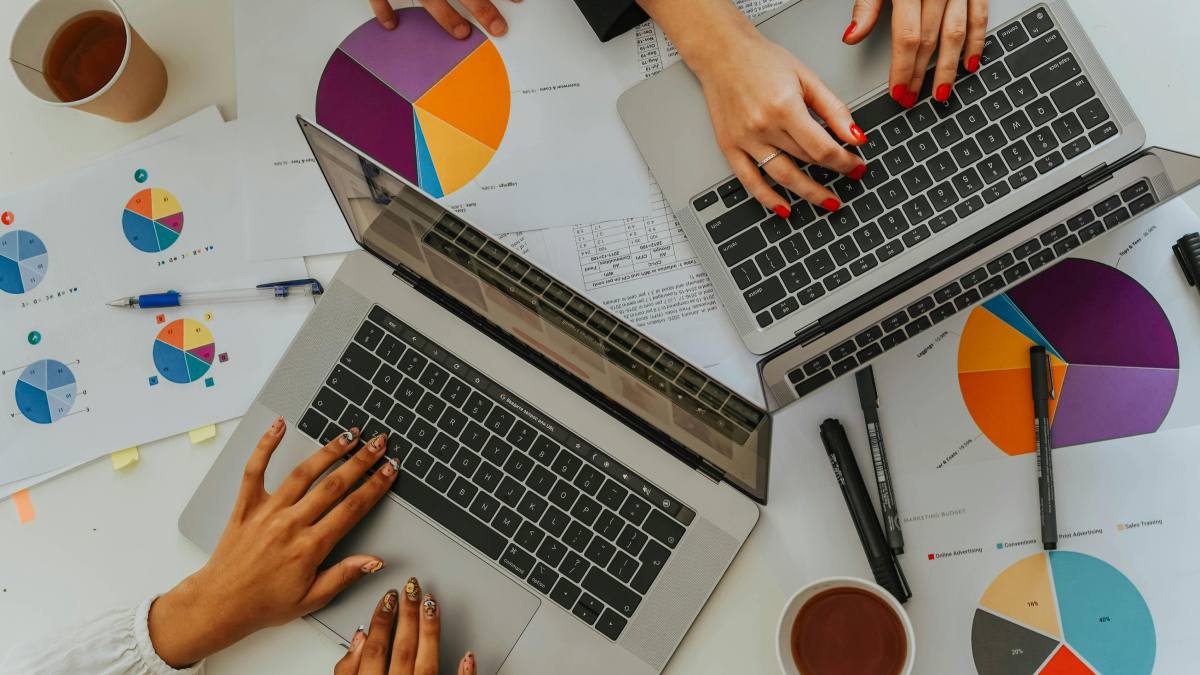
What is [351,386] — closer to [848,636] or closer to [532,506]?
[532,506]

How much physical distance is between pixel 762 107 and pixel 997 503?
0.48 m

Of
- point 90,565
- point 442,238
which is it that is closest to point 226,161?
point 442,238

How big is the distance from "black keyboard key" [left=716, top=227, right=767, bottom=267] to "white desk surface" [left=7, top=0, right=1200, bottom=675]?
24 cm

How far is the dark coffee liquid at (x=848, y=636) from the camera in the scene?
640 millimetres

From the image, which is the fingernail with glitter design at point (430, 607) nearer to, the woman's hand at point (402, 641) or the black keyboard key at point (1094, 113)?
the woman's hand at point (402, 641)

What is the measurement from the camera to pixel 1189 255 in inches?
28.3

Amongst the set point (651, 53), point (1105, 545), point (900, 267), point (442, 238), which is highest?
point (651, 53)

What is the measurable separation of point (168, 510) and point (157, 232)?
327mm

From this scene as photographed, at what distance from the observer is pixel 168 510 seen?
79 cm

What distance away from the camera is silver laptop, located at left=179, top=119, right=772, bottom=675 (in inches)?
27.0

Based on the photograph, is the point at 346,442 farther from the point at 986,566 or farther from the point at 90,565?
the point at 986,566

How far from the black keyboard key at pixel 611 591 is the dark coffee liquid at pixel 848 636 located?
0.52 ft

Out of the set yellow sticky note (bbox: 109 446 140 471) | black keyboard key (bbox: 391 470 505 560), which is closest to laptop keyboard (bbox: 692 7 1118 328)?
black keyboard key (bbox: 391 470 505 560)

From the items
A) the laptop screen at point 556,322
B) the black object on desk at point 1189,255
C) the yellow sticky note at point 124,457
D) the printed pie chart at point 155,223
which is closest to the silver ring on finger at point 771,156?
the laptop screen at point 556,322
